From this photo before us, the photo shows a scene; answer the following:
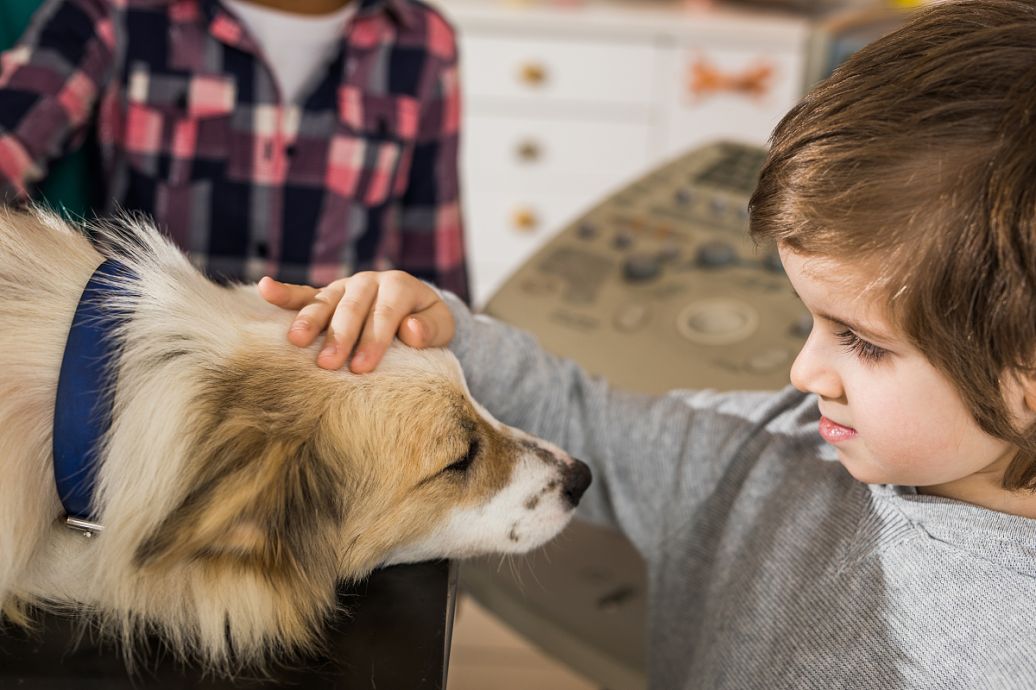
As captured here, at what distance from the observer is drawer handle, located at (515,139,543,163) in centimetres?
309

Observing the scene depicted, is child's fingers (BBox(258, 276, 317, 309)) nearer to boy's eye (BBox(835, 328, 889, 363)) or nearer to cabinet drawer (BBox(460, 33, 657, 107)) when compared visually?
boy's eye (BBox(835, 328, 889, 363))

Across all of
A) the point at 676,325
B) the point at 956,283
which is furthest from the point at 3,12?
the point at 956,283

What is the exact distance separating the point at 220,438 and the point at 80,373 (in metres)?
0.10

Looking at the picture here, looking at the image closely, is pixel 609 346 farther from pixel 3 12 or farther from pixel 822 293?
pixel 3 12

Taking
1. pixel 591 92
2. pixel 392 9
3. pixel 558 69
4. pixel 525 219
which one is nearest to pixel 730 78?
pixel 591 92

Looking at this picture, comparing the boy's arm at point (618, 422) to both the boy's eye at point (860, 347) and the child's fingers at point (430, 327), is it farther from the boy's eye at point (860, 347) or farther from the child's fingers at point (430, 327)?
the boy's eye at point (860, 347)

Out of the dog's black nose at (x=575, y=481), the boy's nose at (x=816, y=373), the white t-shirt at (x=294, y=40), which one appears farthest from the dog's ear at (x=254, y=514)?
the white t-shirt at (x=294, y=40)

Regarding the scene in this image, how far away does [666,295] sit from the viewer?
49.6 inches

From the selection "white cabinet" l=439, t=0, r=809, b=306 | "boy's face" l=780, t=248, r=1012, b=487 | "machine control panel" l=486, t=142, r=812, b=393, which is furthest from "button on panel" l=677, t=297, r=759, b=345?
"white cabinet" l=439, t=0, r=809, b=306

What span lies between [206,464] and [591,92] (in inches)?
99.8

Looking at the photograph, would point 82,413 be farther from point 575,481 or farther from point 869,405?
point 869,405

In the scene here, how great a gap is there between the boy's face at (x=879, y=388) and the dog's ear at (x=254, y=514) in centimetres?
37

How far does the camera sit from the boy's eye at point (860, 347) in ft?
2.20

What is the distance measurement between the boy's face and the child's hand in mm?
309
